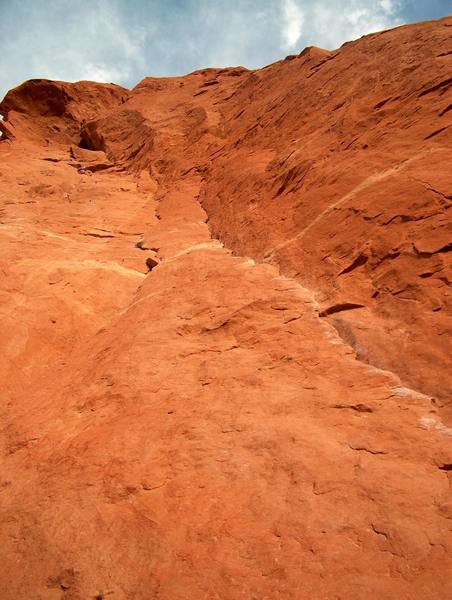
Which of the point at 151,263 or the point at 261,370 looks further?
the point at 151,263

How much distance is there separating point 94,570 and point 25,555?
2.43 feet

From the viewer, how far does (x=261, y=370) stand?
5.16 meters

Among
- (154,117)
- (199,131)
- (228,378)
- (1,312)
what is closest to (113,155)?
(154,117)

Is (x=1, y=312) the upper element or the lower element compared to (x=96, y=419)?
upper

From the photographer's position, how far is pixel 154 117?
1878 centimetres

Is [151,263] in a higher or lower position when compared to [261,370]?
higher

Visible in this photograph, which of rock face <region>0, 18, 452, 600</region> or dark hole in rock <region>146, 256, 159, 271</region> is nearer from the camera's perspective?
rock face <region>0, 18, 452, 600</region>

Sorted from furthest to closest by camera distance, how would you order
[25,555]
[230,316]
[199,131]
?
[199,131], [230,316], [25,555]

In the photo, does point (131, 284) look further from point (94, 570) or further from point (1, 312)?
point (94, 570)

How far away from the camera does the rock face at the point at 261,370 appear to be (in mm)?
3258

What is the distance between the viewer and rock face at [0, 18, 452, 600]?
3.26 metres

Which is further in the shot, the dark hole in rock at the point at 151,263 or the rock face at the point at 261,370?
the dark hole in rock at the point at 151,263

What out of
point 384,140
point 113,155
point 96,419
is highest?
point 113,155

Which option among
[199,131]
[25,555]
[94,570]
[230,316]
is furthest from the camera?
[199,131]
